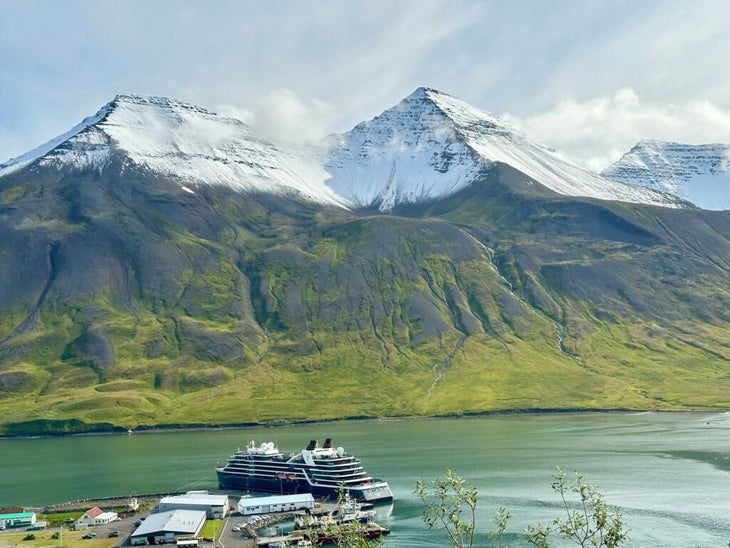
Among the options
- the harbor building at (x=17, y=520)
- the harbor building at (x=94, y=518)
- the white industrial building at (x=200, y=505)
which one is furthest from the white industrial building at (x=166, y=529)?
the harbor building at (x=17, y=520)

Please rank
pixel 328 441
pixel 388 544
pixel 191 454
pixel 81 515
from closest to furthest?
1. pixel 388 544
2. pixel 81 515
3. pixel 328 441
4. pixel 191 454

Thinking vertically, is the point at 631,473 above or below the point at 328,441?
below

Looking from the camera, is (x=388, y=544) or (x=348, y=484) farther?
(x=348, y=484)

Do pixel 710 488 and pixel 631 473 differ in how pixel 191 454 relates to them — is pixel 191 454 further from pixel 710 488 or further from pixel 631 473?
pixel 710 488

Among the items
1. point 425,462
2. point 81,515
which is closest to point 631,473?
point 425,462

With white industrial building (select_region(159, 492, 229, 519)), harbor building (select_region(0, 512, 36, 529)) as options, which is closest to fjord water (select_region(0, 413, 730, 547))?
harbor building (select_region(0, 512, 36, 529))

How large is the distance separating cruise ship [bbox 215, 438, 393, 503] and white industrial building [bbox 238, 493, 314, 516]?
525 centimetres

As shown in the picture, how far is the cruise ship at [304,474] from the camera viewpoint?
423ft

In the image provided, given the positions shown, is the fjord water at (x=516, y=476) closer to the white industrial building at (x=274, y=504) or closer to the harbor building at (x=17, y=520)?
the white industrial building at (x=274, y=504)

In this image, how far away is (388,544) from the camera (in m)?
103

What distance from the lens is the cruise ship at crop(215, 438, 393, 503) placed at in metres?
129

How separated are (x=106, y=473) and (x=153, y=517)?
64995 mm

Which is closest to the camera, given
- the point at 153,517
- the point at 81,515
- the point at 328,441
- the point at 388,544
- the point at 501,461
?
the point at 388,544

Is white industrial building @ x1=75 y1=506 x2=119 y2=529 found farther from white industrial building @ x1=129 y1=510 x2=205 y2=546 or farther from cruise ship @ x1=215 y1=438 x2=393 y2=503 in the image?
cruise ship @ x1=215 y1=438 x2=393 y2=503
